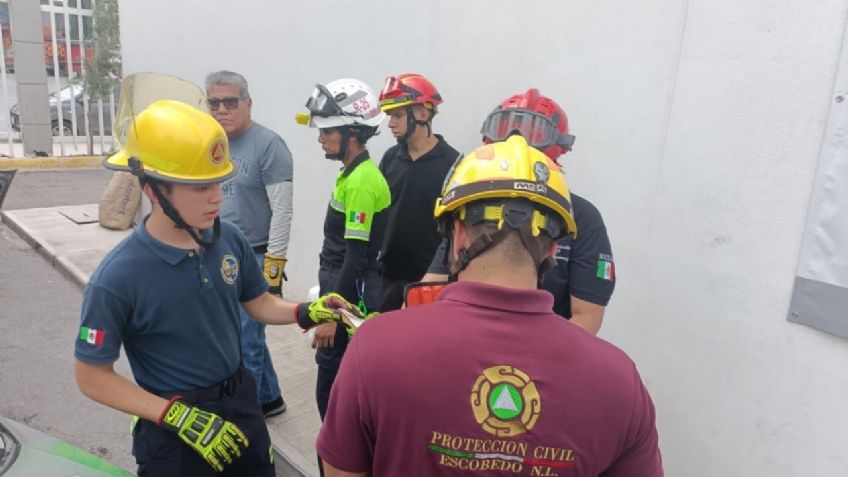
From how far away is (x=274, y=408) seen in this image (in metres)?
Answer: 4.29

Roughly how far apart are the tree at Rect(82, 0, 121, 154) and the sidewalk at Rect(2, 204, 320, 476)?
3583 mm

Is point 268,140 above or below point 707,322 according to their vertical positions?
above

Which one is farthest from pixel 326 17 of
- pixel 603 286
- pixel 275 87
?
pixel 603 286

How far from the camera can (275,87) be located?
590 centimetres

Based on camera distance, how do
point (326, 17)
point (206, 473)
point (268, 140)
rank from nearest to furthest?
point (206, 473)
point (268, 140)
point (326, 17)

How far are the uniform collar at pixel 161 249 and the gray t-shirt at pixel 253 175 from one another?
5.58 feet

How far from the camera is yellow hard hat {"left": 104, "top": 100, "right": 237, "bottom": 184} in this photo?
2.12 meters

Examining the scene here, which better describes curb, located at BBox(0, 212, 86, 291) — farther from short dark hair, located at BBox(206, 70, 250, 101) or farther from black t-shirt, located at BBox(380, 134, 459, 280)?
black t-shirt, located at BBox(380, 134, 459, 280)

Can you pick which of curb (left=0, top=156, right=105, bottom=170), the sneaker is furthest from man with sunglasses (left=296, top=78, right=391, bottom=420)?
curb (left=0, top=156, right=105, bottom=170)

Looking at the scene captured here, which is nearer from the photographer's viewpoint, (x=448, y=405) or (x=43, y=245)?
(x=448, y=405)

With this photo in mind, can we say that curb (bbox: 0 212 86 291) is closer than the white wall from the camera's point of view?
No

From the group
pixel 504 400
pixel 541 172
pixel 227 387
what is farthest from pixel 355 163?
pixel 504 400

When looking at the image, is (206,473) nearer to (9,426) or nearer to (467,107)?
(9,426)

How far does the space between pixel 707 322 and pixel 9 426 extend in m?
3.06
